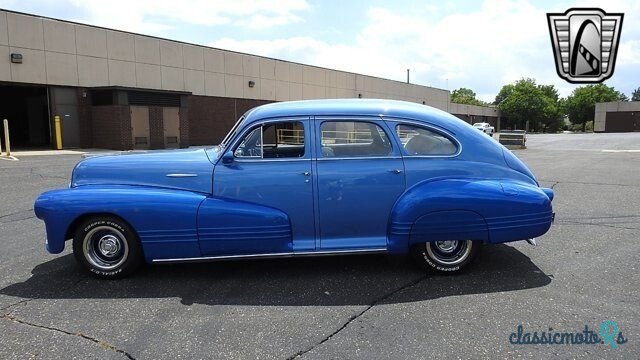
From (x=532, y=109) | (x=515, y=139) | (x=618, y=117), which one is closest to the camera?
(x=515, y=139)

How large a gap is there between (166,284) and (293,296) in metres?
1.26

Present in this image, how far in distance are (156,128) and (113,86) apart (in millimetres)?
3018

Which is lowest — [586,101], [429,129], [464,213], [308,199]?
[464,213]

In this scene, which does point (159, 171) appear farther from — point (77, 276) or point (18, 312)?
point (18, 312)

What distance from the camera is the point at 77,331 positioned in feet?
11.2

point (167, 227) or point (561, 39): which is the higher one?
point (561, 39)

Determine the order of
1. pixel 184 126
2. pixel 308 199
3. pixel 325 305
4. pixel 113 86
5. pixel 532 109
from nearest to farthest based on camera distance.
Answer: pixel 325 305
pixel 308 199
pixel 113 86
pixel 184 126
pixel 532 109

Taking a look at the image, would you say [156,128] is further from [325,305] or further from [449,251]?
[325,305]

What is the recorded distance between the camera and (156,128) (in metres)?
24.1

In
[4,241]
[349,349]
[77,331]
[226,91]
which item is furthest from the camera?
[226,91]

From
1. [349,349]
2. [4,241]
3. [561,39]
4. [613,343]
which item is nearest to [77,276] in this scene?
[4,241]

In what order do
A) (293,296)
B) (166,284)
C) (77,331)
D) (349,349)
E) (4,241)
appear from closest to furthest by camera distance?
(349,349) < (77,331) < (293,296) < (166,284) < (4,241)

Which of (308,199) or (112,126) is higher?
(112,126)

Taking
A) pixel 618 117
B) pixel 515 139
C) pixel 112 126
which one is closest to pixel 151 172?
pixel 112 126
